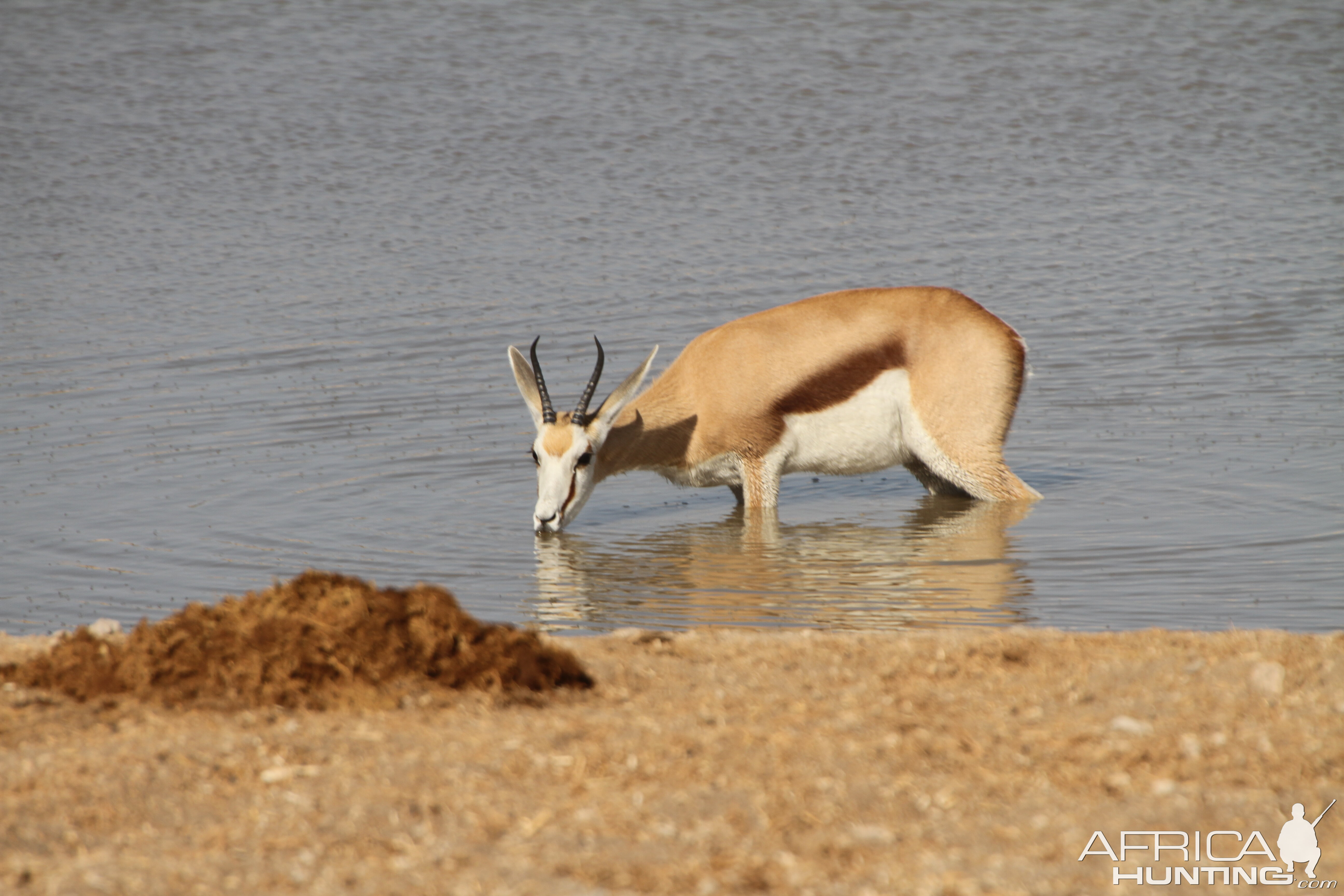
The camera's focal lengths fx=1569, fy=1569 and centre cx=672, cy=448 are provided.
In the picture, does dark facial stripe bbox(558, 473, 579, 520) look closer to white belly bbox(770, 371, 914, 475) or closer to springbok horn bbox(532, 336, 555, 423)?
springbok horn bbox(532, 336, 555, 423)

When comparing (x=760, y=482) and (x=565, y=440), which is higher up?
(x=565, y=440)

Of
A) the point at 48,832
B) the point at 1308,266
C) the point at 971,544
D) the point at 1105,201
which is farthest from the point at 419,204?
the point at 48,832

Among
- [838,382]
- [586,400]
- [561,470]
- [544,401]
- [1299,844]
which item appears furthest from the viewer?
[838,382]

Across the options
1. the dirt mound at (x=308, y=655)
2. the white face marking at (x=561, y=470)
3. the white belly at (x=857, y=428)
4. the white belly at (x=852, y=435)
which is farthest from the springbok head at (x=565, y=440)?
the dirt mound at (x=308, y=655)

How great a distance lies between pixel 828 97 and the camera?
29.3 m

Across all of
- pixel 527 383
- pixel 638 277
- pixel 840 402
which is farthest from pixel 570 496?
pixel 638 277

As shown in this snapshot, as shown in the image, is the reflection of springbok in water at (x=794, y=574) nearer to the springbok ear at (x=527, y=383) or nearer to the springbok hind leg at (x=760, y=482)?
the springbok hind leg at (x=760, y=482)

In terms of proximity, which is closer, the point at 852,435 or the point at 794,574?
the point at 794,574

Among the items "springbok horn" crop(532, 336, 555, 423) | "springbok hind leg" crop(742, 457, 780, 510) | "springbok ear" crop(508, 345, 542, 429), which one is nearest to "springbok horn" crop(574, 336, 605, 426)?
"springbok horn" crop(532, 336, 555, 423)

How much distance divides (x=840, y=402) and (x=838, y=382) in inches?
5.3

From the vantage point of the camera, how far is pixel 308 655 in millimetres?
5504

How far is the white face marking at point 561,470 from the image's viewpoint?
1017 cm
